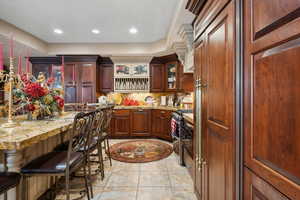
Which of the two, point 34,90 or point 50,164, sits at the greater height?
point 34,90

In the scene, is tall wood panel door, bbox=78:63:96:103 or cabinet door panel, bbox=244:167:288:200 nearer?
cabinet door panel, bbox=244:167:288:200

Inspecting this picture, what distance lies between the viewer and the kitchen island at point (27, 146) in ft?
3.49

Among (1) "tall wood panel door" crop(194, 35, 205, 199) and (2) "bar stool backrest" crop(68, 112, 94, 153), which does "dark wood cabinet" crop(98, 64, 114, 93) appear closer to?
(2) "bar stool backrest" crop(68, 112, 94, 153)

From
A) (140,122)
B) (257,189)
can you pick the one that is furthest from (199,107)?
(140,122)

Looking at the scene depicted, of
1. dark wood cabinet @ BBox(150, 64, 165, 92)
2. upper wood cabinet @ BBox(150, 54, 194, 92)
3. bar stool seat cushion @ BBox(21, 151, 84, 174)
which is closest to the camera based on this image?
bar stool seat cushion @ BBox(21, 151, 84, 174)

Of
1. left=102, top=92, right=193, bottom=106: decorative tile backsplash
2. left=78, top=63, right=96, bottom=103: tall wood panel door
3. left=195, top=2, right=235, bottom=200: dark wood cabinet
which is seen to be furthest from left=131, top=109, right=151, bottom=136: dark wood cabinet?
left=195, top=2, right=235, bottom=200: dark wood cabinet

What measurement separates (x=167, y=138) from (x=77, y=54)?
11.0ft

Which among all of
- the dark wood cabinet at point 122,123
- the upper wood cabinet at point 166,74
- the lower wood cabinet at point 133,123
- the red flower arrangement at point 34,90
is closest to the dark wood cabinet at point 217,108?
the red flower arrangement at point 34,90

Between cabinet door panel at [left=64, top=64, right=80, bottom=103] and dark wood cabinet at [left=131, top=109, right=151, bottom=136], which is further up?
cabinet door panel at [left=64, top=64, right=80, bottom=103]

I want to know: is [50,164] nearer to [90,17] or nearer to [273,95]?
[273,95]

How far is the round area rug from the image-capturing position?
10.5 feet

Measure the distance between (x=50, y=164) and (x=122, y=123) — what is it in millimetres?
3190

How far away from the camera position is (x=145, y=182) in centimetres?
235

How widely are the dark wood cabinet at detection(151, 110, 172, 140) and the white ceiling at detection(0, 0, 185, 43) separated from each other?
1.97 meters
